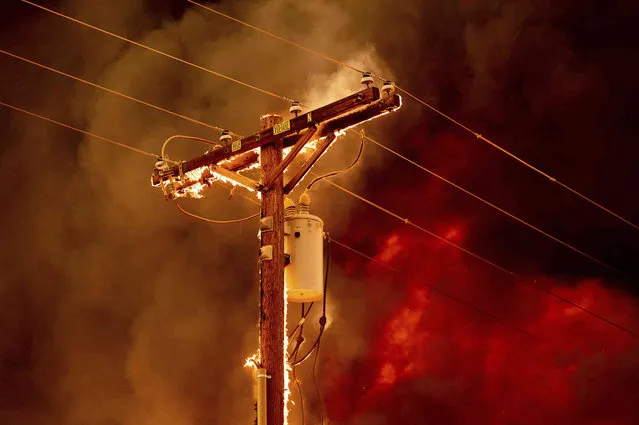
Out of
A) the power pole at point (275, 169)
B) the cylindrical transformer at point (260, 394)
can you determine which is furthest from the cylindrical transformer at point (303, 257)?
the cylindrical transformer at point (260, 394)

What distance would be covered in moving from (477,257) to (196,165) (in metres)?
24.6

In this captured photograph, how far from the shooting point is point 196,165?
10242 millimetres

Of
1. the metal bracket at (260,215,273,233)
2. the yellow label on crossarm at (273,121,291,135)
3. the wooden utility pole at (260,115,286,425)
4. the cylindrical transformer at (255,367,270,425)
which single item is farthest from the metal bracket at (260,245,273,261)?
the yellow label on crossarm at (273,121,291,135)

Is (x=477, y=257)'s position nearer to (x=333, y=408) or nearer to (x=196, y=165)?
(x=333, y=408)

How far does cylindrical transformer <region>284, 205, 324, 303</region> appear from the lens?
8.77 meters

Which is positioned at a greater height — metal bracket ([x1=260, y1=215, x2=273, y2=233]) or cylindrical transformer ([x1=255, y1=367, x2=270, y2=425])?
metal bracket ([x1=260, y1=215, x2=273, y2=233])

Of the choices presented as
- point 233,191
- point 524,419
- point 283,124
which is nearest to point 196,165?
point 233,191

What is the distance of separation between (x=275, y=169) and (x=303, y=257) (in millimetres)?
1188

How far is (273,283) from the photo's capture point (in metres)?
8.47

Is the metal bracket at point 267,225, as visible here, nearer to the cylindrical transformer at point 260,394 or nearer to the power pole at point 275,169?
the power pole at point 275,169

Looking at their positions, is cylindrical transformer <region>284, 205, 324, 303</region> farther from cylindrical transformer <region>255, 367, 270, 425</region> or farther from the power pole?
cylindrical transformer <region>255, 367, 270, 425</region>

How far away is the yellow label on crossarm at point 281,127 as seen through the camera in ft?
30.1

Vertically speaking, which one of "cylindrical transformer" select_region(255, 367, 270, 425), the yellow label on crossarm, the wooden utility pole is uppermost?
the yellow label on crossarm

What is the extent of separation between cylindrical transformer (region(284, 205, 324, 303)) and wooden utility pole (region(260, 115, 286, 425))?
22cm
